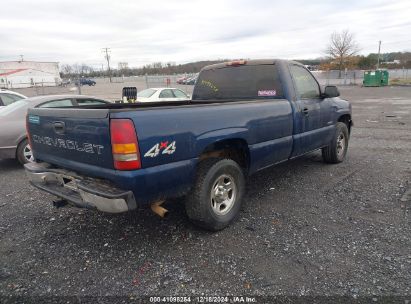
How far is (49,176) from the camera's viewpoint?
11.1 ft

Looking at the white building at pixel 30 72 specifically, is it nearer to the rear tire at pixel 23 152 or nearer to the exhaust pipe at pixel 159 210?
the rear tire at pixel 23 152

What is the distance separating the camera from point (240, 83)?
189 inches

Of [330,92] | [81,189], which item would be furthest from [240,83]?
[81,189]

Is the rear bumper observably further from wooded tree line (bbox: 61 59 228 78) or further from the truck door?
wooded tree line (bbox: 61 59 228 78)

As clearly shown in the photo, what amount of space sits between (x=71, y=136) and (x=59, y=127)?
229mm

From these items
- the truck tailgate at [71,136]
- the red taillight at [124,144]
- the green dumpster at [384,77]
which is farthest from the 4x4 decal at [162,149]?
the green dumpster at [384,77]

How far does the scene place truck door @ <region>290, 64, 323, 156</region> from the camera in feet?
15.0

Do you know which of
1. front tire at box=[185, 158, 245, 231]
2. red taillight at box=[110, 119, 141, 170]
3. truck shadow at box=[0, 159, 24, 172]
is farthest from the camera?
truck shadow at box=[0, 159, 24, 172]

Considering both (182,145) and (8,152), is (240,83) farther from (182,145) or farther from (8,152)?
(8,152)

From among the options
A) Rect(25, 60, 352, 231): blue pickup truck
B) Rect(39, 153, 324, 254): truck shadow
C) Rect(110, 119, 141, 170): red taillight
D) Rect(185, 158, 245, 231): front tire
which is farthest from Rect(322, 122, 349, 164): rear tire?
Rect(110, 119, 141, 170): red taillight

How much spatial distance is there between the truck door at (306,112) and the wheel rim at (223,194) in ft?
4.46

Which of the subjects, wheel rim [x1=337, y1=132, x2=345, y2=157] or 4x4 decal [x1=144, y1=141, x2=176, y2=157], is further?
wheel rim [x1=337, y1=132, x2=345, y2=157]

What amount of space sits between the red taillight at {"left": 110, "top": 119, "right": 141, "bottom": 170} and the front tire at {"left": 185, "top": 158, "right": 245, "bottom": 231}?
82cm

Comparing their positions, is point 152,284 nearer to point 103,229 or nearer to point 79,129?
point 103,229
